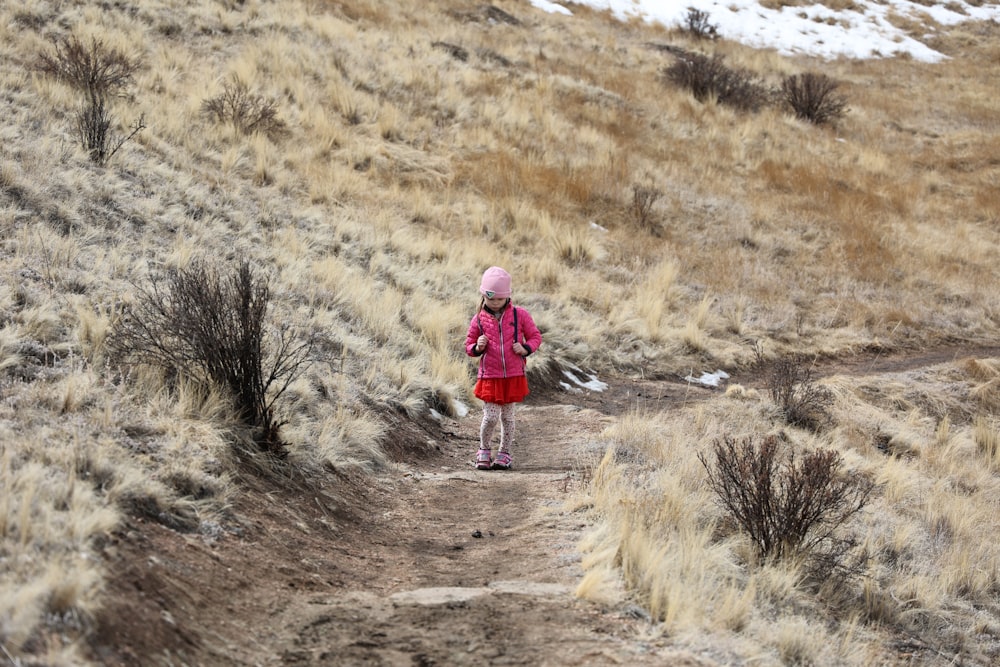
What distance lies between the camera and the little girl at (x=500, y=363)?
239 inches

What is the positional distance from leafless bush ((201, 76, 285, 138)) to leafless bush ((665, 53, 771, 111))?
1098 centimetres

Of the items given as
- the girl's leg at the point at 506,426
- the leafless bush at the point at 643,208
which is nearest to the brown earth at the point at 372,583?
the girl's leg at the point at 506,426

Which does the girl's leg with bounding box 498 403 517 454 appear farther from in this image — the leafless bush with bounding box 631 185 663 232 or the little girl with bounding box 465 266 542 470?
the leafless bush with bounding box 631 185 663 232

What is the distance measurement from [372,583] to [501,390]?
2.42 metres

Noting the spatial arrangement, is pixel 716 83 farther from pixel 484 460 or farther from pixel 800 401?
pixel 484 460

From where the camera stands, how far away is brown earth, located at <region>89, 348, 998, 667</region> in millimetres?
2979

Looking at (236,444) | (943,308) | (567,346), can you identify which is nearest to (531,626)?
(236,444)

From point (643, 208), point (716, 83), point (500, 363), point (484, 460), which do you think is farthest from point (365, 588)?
point (716, 83)

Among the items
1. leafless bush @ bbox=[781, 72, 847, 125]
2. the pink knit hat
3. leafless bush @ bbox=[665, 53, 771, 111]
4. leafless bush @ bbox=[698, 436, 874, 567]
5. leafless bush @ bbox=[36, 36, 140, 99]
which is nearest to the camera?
leafless bush @ bbox=[698, 436, 874, 567]

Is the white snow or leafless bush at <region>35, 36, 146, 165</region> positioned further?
the white snow

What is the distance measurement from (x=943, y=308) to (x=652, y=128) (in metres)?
7.23

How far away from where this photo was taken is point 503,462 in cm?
605

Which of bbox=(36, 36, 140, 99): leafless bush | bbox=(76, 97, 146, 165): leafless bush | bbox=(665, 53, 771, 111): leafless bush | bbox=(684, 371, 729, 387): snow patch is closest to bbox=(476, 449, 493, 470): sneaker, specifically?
bbox=(684, 371, 729, 387): snow patch

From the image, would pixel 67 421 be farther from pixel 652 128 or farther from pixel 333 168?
pixel 652 128
